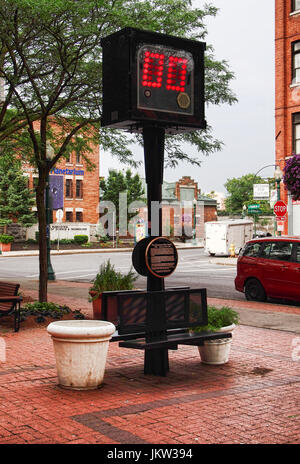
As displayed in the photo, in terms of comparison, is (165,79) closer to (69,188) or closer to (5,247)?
(5,247)

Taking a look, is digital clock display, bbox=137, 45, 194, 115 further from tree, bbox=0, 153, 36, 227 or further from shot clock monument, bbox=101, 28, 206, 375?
tree, bbox=0, 153, 36, 227

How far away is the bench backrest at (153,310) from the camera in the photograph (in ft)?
23.3

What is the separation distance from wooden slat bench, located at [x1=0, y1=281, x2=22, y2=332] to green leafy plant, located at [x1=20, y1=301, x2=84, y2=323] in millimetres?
412

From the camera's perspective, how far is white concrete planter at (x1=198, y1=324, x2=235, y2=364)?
26.2ft

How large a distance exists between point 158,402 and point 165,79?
145 inches

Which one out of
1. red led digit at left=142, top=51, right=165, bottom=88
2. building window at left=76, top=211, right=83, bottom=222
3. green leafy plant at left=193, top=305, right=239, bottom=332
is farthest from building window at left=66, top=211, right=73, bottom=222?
red led digit at left=142, top=51, right=165, bottom=88

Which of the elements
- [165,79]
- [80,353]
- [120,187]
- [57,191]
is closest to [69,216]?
[120,187]

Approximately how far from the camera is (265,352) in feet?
30.0

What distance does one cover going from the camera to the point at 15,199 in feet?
173

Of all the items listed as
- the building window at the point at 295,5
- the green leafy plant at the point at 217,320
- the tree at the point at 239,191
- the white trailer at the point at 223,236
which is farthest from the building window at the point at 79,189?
the green leafy plant at the point at 217,320

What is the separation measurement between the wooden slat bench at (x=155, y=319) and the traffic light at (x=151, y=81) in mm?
2105

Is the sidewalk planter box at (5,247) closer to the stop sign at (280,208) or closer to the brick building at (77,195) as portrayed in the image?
the brick building at (77,195)

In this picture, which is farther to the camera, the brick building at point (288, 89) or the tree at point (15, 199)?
the tree at point (15, 199)

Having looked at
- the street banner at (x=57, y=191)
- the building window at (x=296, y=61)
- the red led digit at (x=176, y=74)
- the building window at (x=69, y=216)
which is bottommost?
the building window at (x=69, y=216)
